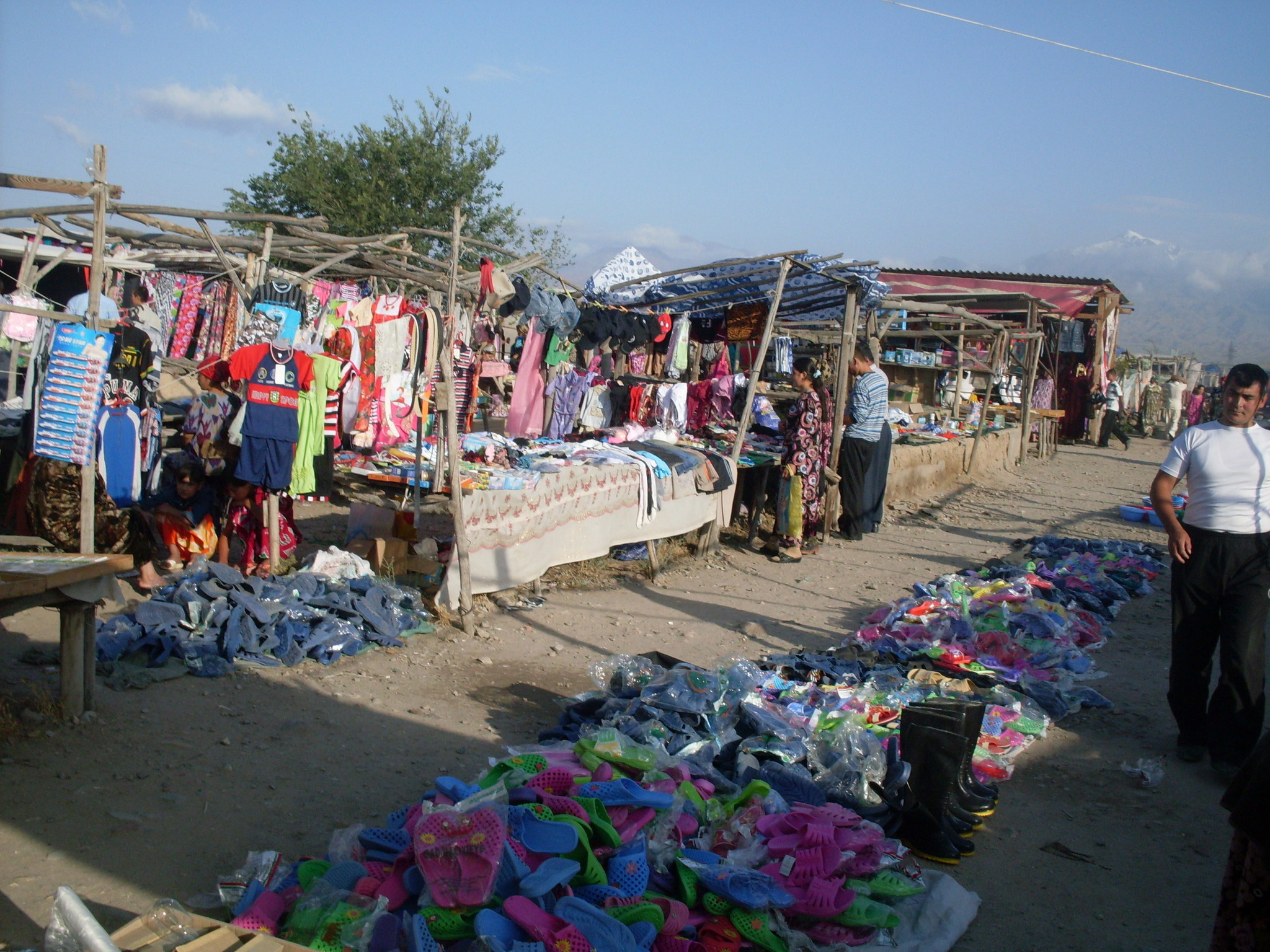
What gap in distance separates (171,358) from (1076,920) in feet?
33.2

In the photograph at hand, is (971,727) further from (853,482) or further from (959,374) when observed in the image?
(959,374)

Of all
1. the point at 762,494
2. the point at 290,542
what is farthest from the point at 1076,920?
the point at 762,494

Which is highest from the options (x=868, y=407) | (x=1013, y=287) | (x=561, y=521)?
(x=1013, y=287)

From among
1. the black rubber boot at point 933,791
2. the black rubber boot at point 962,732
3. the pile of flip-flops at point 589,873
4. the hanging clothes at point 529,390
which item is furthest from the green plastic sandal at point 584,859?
the hanging clothes at point 529,390

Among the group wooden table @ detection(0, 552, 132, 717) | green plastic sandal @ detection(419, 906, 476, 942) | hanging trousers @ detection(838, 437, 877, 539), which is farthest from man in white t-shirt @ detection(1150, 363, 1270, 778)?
wooden table @ detection(0, 552, 132, 717)

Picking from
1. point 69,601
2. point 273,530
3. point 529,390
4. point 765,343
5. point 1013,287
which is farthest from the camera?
point 1013,287

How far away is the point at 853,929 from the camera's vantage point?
10.2 ft

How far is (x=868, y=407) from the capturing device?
31.2ft

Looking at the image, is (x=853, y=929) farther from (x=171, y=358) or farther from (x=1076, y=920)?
(x=171, y=358)

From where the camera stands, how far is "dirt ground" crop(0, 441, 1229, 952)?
3295mm

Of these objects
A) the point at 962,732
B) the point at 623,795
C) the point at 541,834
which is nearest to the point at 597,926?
the point at 541,834

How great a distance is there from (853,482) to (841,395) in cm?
98

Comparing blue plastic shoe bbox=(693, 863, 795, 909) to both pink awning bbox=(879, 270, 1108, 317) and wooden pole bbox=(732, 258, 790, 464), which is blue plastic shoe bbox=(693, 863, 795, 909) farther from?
pink awning bbox=(879, 270, 1108, 317)

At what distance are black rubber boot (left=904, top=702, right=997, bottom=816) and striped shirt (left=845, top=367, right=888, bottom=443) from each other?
5875 mm
